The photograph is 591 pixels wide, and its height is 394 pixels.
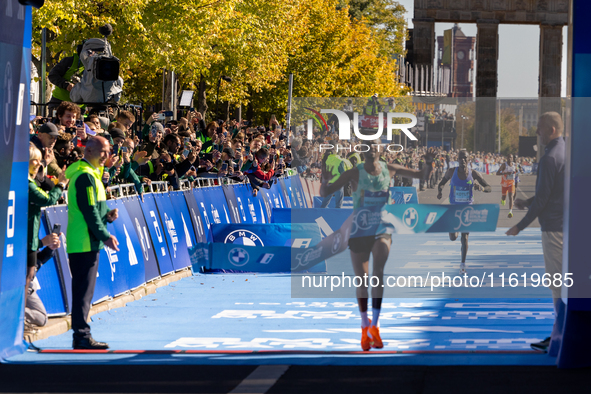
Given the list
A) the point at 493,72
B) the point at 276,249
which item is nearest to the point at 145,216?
the point at 276,249

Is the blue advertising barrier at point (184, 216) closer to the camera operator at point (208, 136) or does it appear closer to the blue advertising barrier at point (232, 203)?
the camera operator at point (208, 136)

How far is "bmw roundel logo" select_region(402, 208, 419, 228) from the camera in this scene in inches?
340

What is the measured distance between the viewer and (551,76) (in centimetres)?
6669

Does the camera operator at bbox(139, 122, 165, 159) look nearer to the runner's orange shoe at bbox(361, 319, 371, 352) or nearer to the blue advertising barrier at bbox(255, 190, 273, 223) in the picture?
the blue advertising barrier at bbox(255, 190, 273, 223)

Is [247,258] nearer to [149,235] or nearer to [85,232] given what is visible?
[149,235]

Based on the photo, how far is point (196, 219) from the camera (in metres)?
15.7

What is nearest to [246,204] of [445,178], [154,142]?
[154,142]

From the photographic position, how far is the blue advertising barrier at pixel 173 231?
1395 cm

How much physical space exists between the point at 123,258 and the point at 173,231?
8.48 ft

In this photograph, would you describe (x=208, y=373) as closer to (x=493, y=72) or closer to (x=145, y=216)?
(x=145, y=216)

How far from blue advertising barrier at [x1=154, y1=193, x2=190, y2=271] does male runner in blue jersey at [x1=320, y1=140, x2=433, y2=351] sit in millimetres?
5732

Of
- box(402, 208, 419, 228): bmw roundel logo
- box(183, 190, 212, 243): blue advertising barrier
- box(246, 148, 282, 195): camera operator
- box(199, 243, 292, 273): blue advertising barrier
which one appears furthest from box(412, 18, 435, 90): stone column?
box(402, 208, 419, 228): bmw roundel logo

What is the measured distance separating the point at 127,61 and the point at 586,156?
58.8 feet

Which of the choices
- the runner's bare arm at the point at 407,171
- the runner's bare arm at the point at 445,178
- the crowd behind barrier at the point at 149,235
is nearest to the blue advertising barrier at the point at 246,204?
the crowd behind barrier at the point at 149,235
